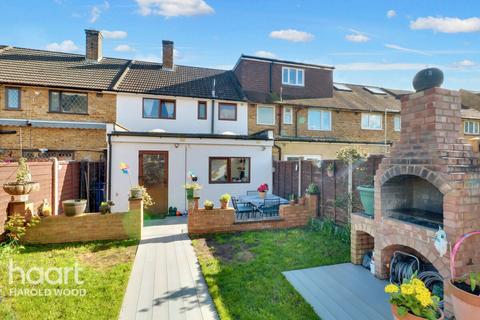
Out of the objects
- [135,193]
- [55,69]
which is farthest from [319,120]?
[55,69]

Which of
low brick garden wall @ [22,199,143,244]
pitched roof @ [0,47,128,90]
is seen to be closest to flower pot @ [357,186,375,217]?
low brick garden wall @ [22,199,143,244]

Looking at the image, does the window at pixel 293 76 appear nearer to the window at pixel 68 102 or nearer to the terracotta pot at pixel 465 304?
the window at pixel 68 102

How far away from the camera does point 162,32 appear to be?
16469mm

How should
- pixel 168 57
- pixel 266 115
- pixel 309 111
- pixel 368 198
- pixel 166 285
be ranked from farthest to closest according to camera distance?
pixel 168 57
pixel 309 111
pixel 266 115
pixel 368 198
pixel 166 285

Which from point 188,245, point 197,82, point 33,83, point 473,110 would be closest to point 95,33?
point 33,83

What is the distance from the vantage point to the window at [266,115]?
16.4 meters

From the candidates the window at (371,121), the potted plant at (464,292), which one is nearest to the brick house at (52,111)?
the potted plant at (464,292)

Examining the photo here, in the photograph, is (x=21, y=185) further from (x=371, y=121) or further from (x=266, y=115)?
(x=371, y=121)

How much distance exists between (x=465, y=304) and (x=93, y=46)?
20123 mm

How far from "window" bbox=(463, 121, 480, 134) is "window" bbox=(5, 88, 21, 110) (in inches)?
1225

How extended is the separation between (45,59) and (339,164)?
17.9 m

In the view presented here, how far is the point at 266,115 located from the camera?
1661 cm

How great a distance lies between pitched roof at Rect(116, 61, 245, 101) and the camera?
1464 centimetres

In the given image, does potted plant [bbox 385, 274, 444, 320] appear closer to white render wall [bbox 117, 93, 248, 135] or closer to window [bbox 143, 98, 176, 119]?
white render wall [bbox 117, 93, 248, 135]
